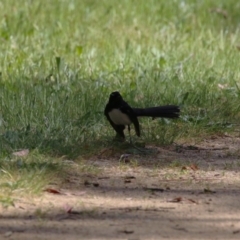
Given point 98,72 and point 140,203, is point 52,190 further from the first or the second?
point 98,72

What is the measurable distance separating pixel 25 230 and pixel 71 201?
0.58m

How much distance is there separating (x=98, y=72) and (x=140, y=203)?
3486 mm

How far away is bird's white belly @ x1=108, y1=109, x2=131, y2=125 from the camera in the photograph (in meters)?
5.89

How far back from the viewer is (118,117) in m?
5.89

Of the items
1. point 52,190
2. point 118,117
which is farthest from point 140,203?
point 118,117

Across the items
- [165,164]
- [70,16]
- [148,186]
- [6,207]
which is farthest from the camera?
[70,16]

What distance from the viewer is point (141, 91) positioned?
745 cm

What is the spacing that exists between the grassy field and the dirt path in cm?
19

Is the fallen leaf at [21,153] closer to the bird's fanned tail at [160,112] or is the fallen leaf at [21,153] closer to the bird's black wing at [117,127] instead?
the bird's black wing at [117,127]

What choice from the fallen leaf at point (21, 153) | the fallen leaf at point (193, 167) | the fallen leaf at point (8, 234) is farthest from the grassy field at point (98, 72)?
the fallen leaf at point (193, 167)

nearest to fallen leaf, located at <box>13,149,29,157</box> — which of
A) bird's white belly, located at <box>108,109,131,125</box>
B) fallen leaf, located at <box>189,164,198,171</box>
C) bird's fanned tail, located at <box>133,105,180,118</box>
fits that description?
bird's white belly, located at <box>108,109,131,125</box>

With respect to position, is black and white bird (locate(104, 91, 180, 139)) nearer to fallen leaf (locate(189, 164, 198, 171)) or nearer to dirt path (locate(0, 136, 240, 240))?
dirt path (locate(0, 136, 240, 240))

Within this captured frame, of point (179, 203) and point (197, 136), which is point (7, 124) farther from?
point (179, 203)

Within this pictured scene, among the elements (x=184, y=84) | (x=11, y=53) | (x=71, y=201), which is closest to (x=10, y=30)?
(x=11, y=53)
